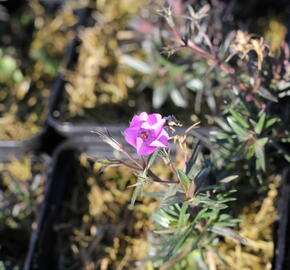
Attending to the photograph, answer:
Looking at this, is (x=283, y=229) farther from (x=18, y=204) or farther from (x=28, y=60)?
(x=28, y=60)

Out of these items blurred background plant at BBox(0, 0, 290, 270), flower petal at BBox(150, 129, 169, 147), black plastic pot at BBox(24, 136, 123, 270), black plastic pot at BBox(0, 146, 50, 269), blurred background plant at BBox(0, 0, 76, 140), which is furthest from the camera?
blurred background plant at BBox(0, 0, 76, 140)

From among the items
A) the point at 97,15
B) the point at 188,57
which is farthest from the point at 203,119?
the point at 97,15

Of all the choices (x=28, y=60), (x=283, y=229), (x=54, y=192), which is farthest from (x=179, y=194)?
(x=28, y=60)

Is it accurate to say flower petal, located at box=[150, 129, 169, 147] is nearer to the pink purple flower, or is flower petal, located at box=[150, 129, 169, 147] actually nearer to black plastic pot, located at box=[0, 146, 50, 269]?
the pink purple flower

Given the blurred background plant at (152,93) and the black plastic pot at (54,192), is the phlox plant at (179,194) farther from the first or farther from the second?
the black plastic pot at (54,192)

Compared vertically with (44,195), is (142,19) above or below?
above

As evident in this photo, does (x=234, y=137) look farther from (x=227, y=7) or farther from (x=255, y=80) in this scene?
(x=227, y=7)

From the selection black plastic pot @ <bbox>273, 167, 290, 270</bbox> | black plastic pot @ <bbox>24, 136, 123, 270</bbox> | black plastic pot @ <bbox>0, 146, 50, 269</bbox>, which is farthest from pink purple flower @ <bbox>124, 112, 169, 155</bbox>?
black plastic pot @ <bbox>0, 146, 50, 269</bbox>
